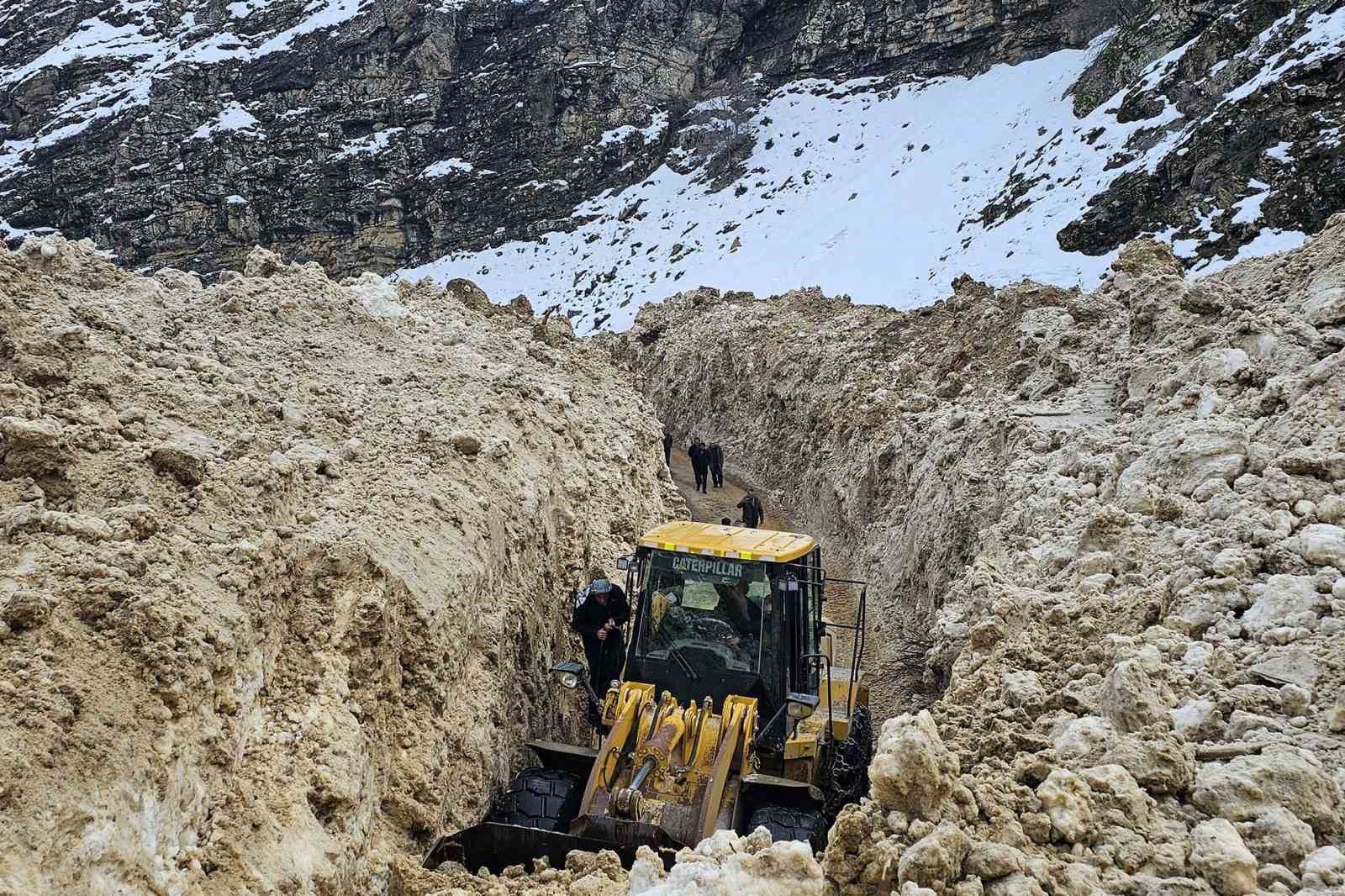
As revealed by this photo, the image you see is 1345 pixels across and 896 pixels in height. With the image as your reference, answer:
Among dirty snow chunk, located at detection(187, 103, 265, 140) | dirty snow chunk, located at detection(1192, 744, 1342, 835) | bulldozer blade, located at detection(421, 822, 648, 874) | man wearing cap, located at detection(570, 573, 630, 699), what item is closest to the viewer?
dirty snow chunk, located at detection(1192, 744, 1342, 835)

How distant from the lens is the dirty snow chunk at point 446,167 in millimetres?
63250

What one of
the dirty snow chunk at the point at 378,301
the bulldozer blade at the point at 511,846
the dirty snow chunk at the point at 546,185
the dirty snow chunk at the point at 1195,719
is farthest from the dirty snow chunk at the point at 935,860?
the dirty snow chunk at the point at 546,185

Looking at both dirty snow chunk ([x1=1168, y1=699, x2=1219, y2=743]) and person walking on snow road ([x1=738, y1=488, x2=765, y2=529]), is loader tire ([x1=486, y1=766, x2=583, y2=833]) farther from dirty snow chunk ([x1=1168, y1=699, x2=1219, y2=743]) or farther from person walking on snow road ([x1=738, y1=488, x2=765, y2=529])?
person walking on snow road ([x1=738, y1=488, x2=765, y2=529])

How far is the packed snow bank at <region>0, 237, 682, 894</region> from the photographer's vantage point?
389cm

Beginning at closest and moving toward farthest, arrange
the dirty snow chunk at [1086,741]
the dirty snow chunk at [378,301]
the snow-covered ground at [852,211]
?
1. the dirty snow chunk at [1086,741]
2. the dirty snow chunk at [378,301]
3. the snow-covered ground at [852,211]

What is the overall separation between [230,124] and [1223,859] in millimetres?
71098

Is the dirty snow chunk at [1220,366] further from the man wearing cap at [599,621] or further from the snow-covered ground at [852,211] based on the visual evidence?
the snow-covered ground at [852,211]

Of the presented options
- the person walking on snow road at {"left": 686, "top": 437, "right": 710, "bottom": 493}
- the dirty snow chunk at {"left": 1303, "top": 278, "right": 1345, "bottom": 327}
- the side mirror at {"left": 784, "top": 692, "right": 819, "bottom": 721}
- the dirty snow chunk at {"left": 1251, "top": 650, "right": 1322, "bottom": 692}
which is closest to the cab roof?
the side mirror at {"left": 784, "top": 692, "right": 819, "bottom": 721}

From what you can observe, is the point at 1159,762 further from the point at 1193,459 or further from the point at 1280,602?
the point at 1193,459

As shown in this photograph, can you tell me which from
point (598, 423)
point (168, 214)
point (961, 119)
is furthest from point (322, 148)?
point (598, 423)

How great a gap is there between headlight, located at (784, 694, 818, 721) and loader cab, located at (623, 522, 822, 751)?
12.5 inches

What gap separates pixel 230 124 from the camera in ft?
205

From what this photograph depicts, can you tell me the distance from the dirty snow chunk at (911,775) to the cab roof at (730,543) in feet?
12.1

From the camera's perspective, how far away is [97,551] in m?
4.55
